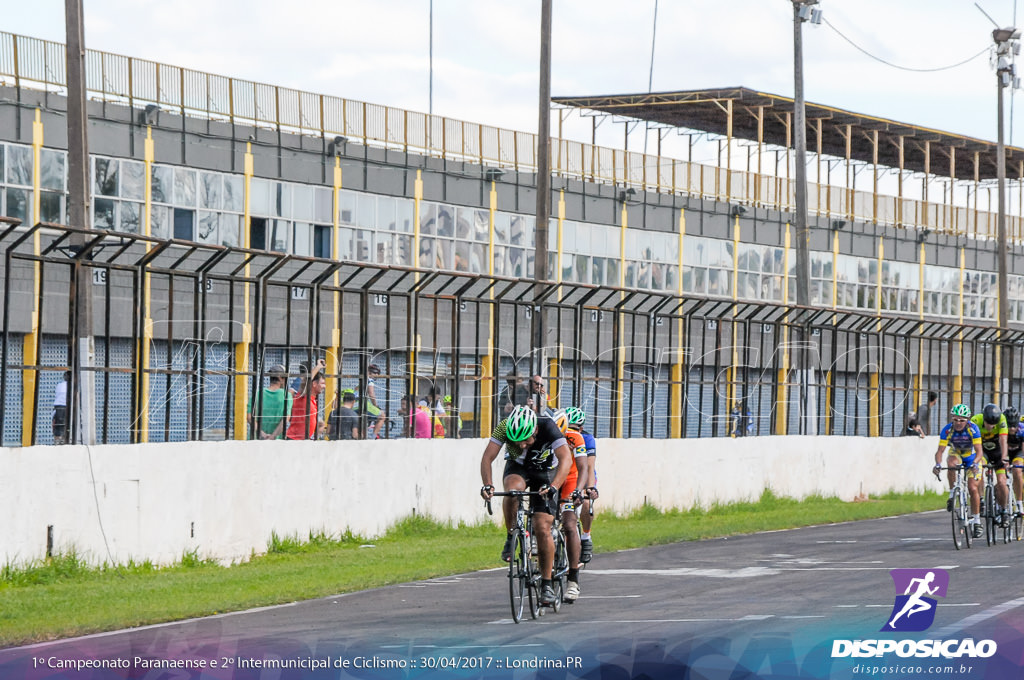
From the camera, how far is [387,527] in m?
20.1

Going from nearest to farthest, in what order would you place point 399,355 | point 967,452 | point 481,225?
point 967,452 → point 399,355 → point 481,225

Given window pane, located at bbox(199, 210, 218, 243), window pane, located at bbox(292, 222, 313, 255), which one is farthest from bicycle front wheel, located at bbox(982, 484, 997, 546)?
window pane, located at bbox(292, 222, 313, 255)

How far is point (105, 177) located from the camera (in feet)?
120

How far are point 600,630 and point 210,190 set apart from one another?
29.6m

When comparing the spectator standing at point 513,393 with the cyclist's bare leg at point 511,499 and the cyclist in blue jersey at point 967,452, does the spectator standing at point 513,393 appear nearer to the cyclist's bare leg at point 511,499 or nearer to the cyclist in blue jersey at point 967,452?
the cyclist in blue jersey at point 967,452

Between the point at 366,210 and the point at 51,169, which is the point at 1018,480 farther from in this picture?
the point at 366,210

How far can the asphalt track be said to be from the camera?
30.0 feet

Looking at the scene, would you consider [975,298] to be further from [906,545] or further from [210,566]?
[210,566]

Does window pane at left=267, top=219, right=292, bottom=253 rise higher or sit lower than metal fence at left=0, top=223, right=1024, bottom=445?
higher

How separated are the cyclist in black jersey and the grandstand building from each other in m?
4.77

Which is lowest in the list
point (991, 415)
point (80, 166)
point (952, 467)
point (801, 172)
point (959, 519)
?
point (959, 519)

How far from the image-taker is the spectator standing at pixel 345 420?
65.7 ft

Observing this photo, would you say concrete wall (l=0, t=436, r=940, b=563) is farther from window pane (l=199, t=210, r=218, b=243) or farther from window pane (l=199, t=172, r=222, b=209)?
window pane (l=199, t=172, r=222, b=209)

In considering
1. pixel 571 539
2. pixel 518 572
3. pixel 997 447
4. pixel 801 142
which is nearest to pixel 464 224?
pixel 801 142
